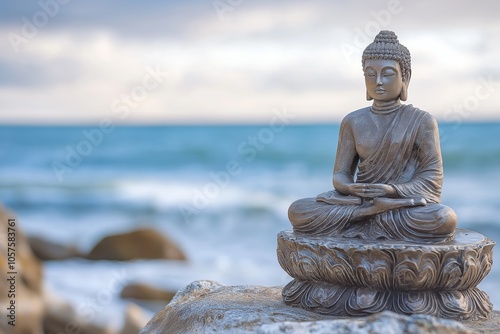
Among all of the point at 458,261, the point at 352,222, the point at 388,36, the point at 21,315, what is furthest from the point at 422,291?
the point at 21,315

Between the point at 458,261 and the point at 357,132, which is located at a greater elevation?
the point at 357,132

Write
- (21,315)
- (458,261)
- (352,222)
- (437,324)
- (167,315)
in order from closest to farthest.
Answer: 1. (437,324)
2. (458,261)
3. (352,222)
4. (167,315)
5. (21,315)

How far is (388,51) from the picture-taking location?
4512 millimetres

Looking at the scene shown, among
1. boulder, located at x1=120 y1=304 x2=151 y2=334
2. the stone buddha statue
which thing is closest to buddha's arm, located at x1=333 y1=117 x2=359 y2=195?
the stone buddha statue

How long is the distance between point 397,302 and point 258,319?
2.39 ft

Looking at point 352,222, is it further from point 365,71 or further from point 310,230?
point 365,71

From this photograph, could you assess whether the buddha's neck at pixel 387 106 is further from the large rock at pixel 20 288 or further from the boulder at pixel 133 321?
the boulder at pixel 133 321

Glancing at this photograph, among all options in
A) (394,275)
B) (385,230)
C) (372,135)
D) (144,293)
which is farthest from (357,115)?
(144,293)

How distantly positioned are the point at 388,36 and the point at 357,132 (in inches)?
22.7

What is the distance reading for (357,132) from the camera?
4.66 metres

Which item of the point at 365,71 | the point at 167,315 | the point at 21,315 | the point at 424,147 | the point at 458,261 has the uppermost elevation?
the point at 365,71

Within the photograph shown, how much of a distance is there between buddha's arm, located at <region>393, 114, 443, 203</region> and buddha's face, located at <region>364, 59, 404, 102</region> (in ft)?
0.80

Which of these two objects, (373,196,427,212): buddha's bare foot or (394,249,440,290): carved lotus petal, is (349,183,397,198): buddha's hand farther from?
(394,249,440,290): carved lotus petal

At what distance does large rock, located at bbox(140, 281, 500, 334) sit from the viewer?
349 centimetres
